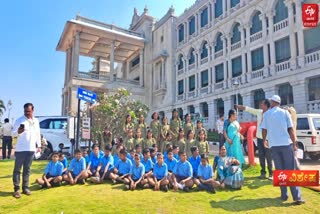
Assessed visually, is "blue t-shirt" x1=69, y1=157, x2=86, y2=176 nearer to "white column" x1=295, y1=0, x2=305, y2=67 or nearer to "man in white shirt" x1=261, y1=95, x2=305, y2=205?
"man in white shirt" x1=261, y1=95, x2=305, y2=205

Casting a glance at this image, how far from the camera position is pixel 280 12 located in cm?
1883

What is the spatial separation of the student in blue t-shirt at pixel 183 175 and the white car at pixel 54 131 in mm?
7313

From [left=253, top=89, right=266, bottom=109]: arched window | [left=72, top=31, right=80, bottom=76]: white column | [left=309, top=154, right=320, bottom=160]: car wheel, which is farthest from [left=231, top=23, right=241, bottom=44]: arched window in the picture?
[left=72, top=31, right=80, bottom=76]: white column

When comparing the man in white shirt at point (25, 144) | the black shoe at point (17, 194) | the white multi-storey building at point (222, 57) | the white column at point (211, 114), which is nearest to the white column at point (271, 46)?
the white multi-storey building at point (222, 57)

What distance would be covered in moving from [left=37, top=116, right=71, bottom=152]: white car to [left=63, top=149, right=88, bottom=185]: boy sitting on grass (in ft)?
18.5

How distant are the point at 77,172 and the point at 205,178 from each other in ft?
10.3

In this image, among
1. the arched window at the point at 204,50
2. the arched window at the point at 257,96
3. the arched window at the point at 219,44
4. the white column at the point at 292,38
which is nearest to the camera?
the white column at the point at 292,38

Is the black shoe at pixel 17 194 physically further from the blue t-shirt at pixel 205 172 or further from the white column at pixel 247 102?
the white column at pixel 247 102

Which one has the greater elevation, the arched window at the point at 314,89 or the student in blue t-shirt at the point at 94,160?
the arched window at the point at 314,89

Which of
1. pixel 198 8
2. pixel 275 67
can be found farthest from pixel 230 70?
pixel 198 8

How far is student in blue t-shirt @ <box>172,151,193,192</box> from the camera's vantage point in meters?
6.42

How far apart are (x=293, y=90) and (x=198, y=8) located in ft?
44.2
